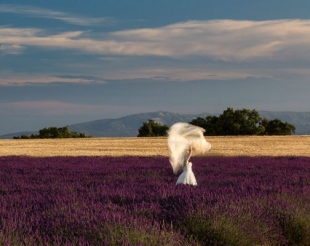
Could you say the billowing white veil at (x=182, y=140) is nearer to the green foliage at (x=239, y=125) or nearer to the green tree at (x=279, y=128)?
the green foliage at (x=239, y=125)

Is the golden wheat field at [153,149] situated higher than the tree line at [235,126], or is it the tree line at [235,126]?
the tree line at [235,126]

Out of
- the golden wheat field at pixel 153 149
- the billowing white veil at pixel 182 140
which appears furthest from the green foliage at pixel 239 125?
the billowing white veil at pixel 182 140

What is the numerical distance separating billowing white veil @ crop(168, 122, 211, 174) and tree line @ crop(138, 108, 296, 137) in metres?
32.3

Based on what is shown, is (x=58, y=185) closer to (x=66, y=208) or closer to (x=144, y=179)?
(x=144, y=179)

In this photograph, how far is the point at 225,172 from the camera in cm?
1180

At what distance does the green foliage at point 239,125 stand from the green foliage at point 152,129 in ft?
10.5

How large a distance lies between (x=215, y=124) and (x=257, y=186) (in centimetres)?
3454

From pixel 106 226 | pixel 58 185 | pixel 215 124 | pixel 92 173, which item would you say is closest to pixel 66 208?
pixel 106 226

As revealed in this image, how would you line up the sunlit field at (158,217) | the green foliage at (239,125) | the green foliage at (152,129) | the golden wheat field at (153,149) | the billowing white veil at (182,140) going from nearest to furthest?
the sunlit field at (158,217)
the billowing white veil at (182,140)
the golden wheat field at (153,149)
the green foliage at (239,125)
the green foliage at (152,129)

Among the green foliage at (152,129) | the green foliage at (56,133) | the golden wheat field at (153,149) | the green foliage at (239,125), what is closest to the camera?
the golden wheat field at (153,149)

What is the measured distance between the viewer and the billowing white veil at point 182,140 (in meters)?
9.05

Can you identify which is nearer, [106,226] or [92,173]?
[106,226]

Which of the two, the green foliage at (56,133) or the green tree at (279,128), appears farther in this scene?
the green foliage at (56,133)

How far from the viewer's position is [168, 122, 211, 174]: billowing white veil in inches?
356
